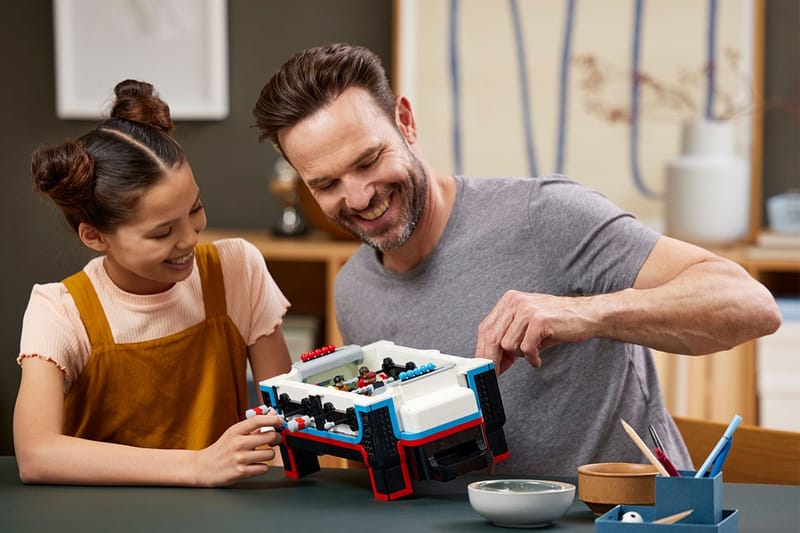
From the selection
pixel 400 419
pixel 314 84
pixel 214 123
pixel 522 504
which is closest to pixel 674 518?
pixel 522 504

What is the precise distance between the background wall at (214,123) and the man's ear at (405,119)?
1.94m

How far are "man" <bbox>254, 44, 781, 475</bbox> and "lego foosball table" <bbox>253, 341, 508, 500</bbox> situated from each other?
0.28m

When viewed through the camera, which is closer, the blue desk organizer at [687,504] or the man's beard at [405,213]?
the blue desk organizer at [687,504]

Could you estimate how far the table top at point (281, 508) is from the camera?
1.39 metres

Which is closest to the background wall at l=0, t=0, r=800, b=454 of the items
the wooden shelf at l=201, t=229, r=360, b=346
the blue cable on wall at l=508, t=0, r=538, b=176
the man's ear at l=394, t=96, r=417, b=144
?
the wooden shelf at l=201, t=229, r=360, b=346

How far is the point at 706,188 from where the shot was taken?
3.44 m

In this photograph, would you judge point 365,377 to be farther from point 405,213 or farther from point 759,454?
point 759,454

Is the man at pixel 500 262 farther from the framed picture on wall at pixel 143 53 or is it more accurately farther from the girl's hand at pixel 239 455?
the framed picture on wall at pixel 143 53

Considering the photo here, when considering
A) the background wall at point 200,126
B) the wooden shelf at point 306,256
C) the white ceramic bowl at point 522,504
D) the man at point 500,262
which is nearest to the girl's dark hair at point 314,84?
the man at point 500,262

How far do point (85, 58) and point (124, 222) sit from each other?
2363 mm

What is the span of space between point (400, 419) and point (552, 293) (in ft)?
1.90

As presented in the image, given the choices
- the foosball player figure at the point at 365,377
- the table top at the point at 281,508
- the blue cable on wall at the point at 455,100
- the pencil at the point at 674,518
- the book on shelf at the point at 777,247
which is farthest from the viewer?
the blue cable on wall at the point at 455,100

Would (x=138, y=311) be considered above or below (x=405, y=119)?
below

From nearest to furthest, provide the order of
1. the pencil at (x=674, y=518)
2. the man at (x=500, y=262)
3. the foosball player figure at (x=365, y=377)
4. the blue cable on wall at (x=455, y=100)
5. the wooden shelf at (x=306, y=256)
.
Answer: the pencil at (x=674, y=518) < the foosball player figure at (x=365, y=377) < the man at (x=500, y=262) < the wooden shelf at (x=306, y=256) < the blue cable on wall at (x=455, y=100)
